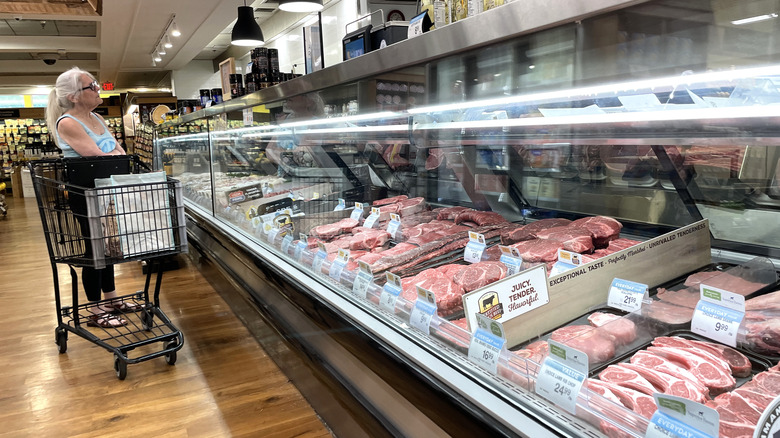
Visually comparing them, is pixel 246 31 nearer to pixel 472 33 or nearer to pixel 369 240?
pixel 369 240

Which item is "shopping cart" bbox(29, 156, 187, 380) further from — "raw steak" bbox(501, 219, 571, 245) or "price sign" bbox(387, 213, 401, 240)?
"raw steak" bbox(501, 219, 571, 245)

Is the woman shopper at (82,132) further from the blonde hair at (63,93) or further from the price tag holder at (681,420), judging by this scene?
the price tag holder at (681,420)

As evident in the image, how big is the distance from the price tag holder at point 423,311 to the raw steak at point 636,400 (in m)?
0.59

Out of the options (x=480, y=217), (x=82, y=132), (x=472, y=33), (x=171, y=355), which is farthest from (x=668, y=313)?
(x=82, y=132)

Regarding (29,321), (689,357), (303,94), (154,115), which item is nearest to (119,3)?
(154,115)

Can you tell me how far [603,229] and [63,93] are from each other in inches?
140

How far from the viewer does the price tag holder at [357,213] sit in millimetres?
3052

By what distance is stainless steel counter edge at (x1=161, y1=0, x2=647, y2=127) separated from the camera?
43.7 inches

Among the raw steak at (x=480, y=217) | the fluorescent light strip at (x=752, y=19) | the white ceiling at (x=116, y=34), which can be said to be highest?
the white ceiling at (x=116, y=34)

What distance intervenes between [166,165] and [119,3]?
96.7 inches

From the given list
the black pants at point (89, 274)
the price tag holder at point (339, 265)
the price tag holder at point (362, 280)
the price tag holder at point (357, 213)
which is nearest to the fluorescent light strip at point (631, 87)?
the price tag holder at point (362, 280)

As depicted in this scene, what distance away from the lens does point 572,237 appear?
6.49 ft

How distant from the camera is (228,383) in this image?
112 inches

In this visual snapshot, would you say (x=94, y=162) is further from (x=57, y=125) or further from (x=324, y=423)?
(x=324, y=423)
